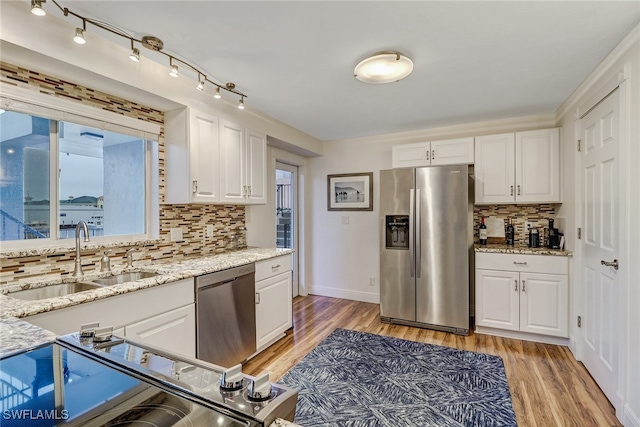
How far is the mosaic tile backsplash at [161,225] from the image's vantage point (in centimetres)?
176

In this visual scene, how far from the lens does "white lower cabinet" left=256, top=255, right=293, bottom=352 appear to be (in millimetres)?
2715

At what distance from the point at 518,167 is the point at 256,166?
276cm

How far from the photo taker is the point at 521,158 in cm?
320

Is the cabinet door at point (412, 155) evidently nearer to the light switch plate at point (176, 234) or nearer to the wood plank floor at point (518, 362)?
the wood plank floor at point (518, 362)

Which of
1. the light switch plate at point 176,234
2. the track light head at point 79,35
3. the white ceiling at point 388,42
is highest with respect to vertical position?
the white ceiling at point 388,42

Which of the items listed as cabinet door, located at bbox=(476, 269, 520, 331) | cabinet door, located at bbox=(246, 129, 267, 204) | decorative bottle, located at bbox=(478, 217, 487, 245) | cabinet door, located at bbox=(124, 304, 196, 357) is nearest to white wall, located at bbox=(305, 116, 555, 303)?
decorative bottle, located at bbox=(478, 217, 487, 245)

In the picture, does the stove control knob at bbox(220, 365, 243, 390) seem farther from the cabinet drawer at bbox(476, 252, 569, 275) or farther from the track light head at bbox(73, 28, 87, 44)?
the cabinet drawer at bbox(476, 252, 569, 275)

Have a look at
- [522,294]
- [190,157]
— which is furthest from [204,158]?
[522,294]

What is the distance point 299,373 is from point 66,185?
7.10 feet

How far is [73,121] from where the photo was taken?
2.01 m

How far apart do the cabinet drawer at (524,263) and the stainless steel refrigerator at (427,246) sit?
17 cm

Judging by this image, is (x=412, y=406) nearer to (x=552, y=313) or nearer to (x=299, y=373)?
(x=299, y=373)

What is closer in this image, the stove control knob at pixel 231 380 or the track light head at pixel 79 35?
the stove control knob at pixel 231 380

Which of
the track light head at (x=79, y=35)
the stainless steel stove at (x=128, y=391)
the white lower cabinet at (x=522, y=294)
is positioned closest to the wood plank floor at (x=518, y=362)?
the white lower cabinet at (x=522, y=294)
